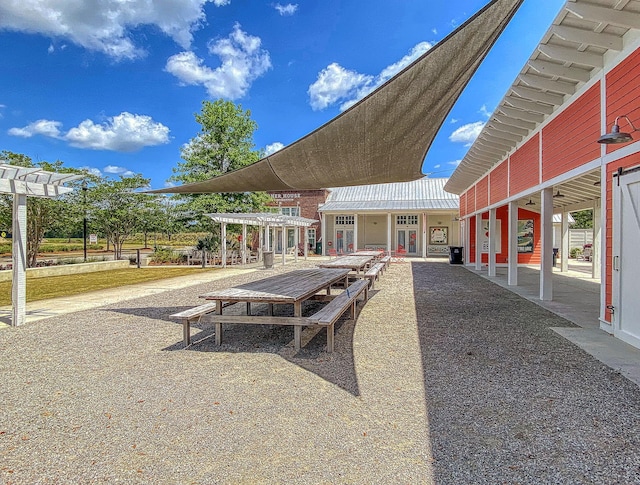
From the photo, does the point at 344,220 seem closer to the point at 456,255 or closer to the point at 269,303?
the point at 456,255

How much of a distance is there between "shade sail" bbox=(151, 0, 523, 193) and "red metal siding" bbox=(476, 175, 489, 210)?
316 inches

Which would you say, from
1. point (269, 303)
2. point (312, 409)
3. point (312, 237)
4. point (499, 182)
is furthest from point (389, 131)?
point (312, 237)

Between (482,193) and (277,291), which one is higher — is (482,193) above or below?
above

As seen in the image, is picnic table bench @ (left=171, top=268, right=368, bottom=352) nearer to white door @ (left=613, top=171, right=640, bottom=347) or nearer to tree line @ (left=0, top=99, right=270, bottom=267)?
white door @ (left=613, top=171, right=640, bottom=347)

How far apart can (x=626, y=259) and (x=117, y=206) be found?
60.8 ft

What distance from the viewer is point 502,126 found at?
8.38 m

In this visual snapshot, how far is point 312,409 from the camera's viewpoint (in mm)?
2619

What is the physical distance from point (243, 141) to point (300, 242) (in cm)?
778

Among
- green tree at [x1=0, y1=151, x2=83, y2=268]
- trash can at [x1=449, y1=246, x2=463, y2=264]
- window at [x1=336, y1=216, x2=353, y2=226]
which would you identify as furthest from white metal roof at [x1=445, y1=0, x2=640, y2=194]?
window at [x1=336, y1=216, x2=353, y2=226]

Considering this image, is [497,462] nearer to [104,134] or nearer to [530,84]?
[530,84]

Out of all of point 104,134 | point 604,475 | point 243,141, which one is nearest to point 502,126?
point 604,475

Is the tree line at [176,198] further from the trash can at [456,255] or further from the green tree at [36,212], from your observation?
the trash can at [456,255]

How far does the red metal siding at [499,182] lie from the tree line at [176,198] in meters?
10.8

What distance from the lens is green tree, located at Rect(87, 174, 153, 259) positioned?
1705 centimetres
